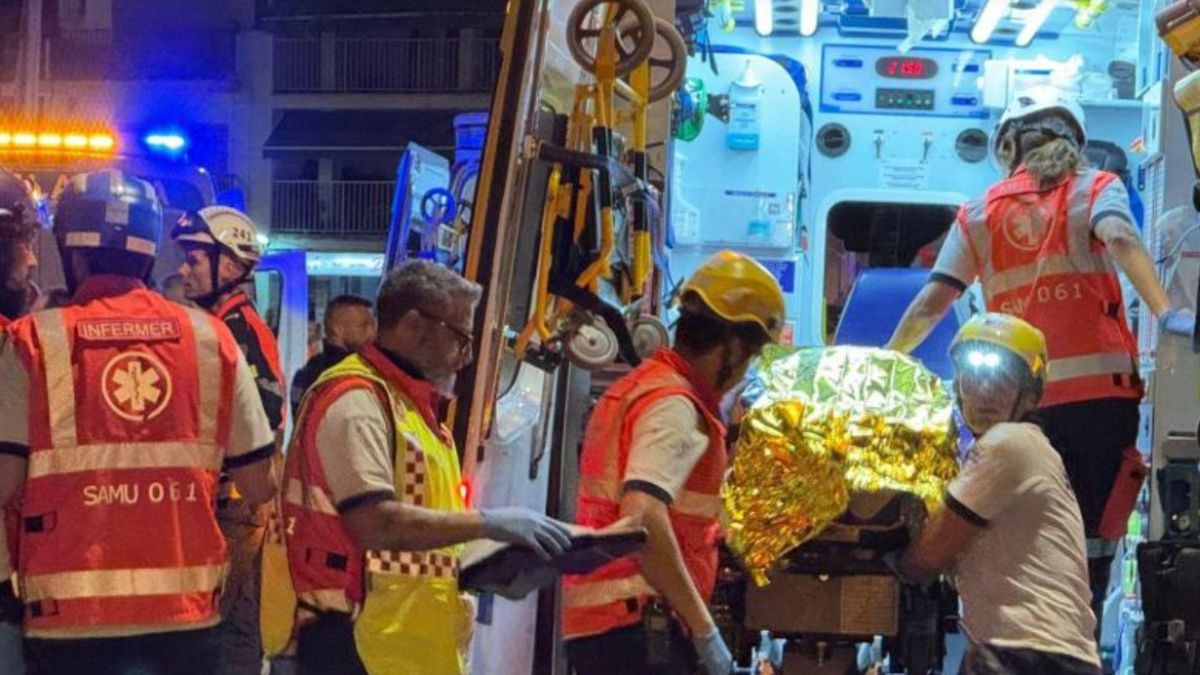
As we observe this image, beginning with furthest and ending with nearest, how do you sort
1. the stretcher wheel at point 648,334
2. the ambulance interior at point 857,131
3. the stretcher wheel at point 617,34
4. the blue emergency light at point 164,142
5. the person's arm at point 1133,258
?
the blue emergency light at point 164,142
the ambulance interior at point 857,131
the stretcher wheel at point 648,334
the stretcher wheel at point 617,34
the person's arm at point 1133,258

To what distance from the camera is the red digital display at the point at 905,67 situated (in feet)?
28.1

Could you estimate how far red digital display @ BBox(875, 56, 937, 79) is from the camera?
338 inches

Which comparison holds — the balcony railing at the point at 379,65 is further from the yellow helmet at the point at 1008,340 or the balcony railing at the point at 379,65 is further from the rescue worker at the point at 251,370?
the yellow helmet at the point at 1008,340

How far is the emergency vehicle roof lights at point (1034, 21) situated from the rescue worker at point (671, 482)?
4.62m

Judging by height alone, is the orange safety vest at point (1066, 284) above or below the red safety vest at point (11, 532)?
above

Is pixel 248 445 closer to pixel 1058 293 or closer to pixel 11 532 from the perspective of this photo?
pixel 11 532

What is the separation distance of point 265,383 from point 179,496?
7.17 feet

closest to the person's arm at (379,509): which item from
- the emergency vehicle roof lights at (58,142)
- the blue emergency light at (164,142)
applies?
the emergency vehicle roof lights at (58,142)

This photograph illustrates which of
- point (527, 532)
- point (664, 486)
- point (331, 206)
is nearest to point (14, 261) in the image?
point (527, 532)

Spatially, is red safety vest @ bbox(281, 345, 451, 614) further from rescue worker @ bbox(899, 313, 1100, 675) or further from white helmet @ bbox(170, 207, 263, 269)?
white helmet @ bbox(170, 207, 263, 269)

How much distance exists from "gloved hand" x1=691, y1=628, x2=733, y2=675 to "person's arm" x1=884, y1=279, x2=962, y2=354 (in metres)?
2.20

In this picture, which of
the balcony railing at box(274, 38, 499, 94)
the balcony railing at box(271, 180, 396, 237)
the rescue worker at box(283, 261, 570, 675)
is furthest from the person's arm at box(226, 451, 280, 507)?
the balcony railing at box(274, 38, 499, 94)

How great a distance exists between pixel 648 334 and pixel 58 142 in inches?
278

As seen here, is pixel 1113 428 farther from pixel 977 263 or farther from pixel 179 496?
pixel 179 496
